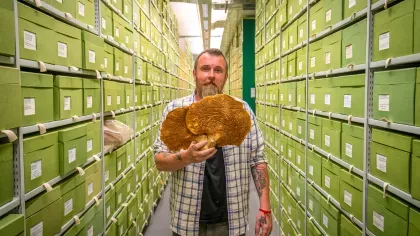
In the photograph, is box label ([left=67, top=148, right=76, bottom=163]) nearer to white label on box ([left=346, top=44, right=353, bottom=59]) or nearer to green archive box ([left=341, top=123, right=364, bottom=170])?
green archive box ([left=341, top=123, right=364, bottom=170])

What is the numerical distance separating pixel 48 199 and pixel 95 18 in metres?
1.40

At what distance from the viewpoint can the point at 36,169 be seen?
1.48 meters

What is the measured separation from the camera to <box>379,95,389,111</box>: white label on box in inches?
64.5

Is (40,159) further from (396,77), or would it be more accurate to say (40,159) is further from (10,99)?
(396,77)

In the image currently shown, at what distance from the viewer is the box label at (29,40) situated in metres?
1.37

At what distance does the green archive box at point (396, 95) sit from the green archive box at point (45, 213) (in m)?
1.82

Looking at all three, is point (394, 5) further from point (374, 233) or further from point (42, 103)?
point (42, 103)

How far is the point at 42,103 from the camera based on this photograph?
1555mm

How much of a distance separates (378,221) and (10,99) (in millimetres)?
1928

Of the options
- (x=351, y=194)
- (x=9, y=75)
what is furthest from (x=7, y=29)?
(x=351, y=194)

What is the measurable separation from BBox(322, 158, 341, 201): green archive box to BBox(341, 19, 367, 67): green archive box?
783mm

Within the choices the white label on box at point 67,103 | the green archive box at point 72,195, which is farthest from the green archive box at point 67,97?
the green archive box at point 72,195

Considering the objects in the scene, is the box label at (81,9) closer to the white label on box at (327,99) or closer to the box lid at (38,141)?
the box lid at (38,141)

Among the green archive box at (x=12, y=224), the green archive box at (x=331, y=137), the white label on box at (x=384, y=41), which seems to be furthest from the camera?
the green archive box at (x=331, y=137)
